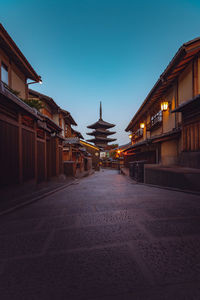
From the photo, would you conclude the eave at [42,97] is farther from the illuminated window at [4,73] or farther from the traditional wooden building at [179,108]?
the traditional wooden building at [179,108]

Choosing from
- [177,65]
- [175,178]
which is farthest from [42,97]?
[175,178]

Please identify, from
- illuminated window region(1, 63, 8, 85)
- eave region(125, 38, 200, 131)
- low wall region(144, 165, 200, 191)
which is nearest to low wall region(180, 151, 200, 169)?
low wall region(144, 165, 200, 191)

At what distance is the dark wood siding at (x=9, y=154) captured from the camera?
422cm

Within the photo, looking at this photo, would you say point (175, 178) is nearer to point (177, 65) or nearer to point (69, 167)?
point (177, 65)

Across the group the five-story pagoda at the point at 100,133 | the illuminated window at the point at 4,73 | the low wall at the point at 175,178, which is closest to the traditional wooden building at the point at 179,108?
the low wall at the point at 175,178

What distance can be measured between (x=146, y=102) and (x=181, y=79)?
12.9ft

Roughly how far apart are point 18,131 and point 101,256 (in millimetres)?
→ 5183

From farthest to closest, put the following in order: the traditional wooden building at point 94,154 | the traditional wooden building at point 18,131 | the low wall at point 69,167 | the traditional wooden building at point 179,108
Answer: the traditional wooden building at point 94,154 < the low wall at point 69,167 < the traditional wooden building at point 179,108 < the traditional wooden building at point 18,131

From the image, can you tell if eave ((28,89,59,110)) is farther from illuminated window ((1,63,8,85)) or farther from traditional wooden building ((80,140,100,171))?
traditional wooden building ((80,140,100,171))

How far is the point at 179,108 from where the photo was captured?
22.6 feet

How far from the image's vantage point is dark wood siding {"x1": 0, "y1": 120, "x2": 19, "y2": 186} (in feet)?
13.9

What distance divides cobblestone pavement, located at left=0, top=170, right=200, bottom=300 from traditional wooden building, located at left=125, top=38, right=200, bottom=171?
500 cm

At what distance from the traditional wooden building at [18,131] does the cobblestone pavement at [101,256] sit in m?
2.21

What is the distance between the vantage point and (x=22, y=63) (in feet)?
25.6
